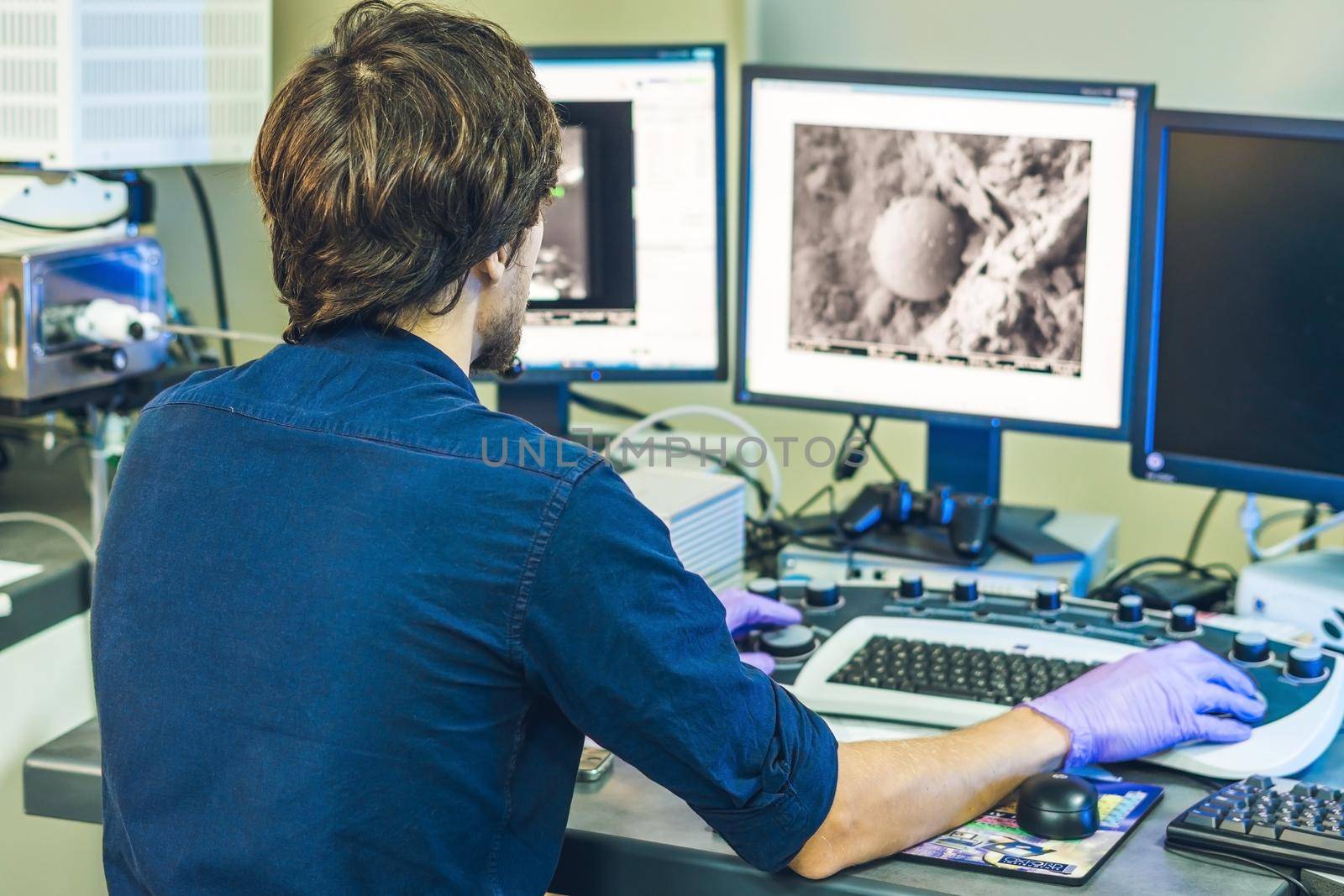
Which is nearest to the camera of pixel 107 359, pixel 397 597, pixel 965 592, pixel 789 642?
pixel 397 597

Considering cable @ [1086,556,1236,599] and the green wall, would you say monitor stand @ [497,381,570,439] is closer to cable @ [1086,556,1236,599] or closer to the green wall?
the green wall

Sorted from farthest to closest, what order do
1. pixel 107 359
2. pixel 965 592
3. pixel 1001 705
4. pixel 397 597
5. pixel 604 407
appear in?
pixel 604 407, pixel 107 359, pixel 965 592, pixel 1001 705, pixel 397 597

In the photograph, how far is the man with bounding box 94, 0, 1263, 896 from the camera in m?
0.84

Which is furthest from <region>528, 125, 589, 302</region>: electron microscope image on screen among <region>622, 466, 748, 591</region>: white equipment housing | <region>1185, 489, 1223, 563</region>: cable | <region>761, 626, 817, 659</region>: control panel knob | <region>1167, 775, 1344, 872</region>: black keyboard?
<region>1167, 775, 1344, 872</region>: black keyboard

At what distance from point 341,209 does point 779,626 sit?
64 centimetres

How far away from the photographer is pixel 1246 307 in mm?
1419

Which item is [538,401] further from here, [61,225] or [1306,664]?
[1306,664]

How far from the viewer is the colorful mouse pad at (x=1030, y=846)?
98 centimetres

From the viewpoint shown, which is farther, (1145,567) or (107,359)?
(1145,567)

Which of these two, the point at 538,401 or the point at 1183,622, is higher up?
the point at 538,401

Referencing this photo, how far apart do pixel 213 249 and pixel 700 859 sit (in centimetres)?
146

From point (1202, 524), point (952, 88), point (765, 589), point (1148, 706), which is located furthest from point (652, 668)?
point (1202, 524)

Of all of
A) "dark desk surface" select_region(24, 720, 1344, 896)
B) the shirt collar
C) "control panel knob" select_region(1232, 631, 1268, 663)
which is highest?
the shirt collar

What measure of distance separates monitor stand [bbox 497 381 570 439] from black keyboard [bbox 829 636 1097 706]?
63cm
